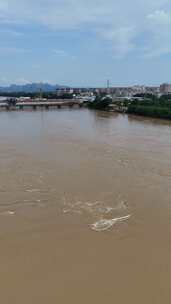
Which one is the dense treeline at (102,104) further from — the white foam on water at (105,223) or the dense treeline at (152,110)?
the white foam on water at (105,223)

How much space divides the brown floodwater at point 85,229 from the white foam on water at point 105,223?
0.05 feet

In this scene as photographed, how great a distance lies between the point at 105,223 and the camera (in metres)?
6.34

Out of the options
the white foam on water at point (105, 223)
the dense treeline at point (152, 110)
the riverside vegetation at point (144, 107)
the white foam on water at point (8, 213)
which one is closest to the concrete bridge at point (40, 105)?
the riverside vegetation at point (144, 107)

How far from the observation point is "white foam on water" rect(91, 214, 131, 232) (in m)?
6.16

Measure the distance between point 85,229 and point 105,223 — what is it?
0.38 meters

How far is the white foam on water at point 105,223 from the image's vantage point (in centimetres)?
616

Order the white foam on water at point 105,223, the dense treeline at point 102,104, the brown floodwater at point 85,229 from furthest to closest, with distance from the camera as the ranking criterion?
1. the dense treeline at point 102,104
2. the white foam on water at point 105,223
3. the brown floodwater at point 85,229

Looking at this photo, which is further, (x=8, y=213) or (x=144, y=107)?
(x=144, y=107)

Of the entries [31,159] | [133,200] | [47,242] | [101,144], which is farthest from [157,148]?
[47,242]

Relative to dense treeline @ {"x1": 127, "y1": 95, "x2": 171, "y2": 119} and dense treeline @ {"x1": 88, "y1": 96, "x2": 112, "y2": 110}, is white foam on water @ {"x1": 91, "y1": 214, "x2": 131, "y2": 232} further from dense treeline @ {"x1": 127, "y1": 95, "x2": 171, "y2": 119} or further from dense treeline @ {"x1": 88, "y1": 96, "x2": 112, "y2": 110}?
dense treeline @ {"x1": 88, "y1": 96, "x2": 112, "y2": 110}

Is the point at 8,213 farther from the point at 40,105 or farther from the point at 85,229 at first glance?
the point at 40,105

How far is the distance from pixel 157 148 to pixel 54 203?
7292mm

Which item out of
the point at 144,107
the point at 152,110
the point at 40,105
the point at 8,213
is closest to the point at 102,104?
the point at 144,107

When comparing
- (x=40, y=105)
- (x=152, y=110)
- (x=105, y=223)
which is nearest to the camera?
(x=105, y=223)
